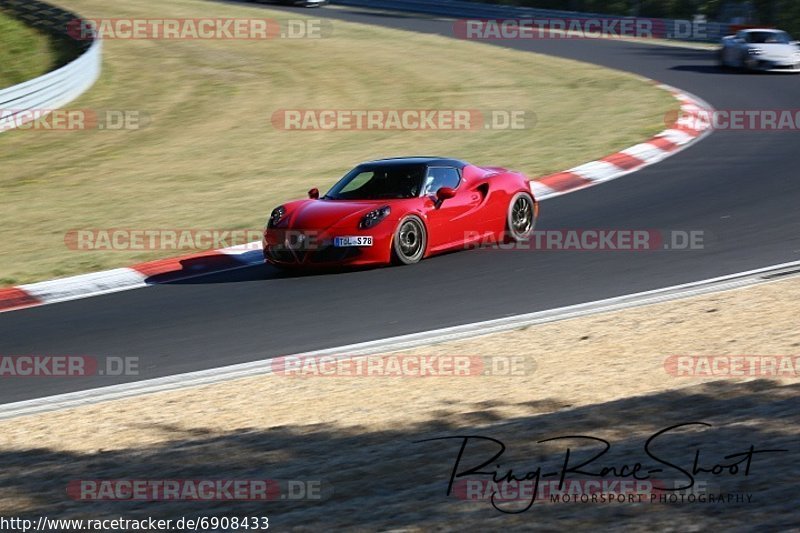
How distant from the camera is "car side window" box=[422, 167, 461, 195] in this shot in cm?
1309

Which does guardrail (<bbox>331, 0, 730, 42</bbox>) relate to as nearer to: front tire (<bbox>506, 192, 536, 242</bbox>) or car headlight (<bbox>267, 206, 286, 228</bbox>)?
front tire (<bbox>506, 192, 536, 242</bbox>)

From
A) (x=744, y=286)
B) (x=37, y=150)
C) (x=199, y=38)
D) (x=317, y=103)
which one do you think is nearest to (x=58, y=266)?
(x=744, y=286)

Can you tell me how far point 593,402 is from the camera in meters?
7.69

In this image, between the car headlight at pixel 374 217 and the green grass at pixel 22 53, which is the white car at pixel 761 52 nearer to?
the green grass at pixel 22 53

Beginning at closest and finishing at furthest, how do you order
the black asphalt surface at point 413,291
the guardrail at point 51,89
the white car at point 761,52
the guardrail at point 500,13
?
the black asphalt surface at point 413,291
the guardrail at point 51,89
the white car at point 761,52
the guardrail at point 500,13

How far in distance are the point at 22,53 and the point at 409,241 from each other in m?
20.2

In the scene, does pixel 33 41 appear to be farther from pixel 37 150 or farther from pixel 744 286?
pixel 744 286

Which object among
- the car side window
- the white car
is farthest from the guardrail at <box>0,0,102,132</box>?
the white car

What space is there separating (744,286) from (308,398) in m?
4.25

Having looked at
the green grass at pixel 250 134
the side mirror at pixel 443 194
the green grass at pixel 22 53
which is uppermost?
the side mirror at pixel 443 194

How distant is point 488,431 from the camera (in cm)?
693

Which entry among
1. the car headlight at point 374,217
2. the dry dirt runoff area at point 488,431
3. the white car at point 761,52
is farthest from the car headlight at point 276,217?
the white car at point 761,52

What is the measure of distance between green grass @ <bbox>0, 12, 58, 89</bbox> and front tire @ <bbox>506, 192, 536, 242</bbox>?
55.1ft

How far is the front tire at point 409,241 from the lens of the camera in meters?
12.6
